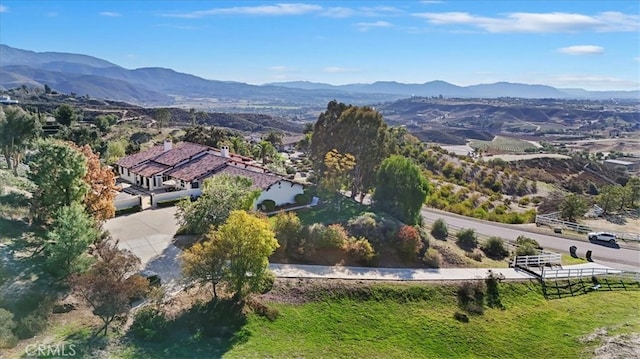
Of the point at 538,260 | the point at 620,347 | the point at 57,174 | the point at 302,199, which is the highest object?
the point at 57,174

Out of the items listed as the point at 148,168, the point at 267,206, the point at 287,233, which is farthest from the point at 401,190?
the point at 148,168

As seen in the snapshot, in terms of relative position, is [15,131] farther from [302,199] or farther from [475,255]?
[475,255]

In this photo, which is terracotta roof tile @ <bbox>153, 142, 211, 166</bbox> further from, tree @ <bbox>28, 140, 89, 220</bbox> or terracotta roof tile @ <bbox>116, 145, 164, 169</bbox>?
tree @ <bbox>28, 140, 89, 220</bbox>

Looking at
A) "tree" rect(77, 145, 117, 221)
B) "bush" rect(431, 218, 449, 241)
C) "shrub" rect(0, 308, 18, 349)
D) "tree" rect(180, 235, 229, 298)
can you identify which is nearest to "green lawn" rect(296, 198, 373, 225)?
"bush" rect(431, 218, 449, 241)

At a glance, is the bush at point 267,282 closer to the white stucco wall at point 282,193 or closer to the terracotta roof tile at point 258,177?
the white stucco wall at point 282,193

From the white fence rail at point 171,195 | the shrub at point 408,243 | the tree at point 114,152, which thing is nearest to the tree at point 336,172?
the shrub at point 408,243

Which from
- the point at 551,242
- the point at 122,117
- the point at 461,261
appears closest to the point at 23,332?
the point at 461,261

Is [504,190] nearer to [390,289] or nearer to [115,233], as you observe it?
[390,289]
